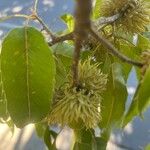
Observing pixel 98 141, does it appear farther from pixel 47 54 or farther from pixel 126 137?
pixel 126 137

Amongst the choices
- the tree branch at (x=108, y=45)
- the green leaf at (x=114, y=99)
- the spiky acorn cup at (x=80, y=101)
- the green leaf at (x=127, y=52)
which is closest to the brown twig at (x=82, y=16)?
the tree branch at (x=108, y=45)

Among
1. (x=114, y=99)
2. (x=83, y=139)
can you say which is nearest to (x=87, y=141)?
(x=83, y=139)

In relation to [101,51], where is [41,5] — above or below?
below

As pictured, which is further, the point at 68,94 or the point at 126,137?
the point at 126,137

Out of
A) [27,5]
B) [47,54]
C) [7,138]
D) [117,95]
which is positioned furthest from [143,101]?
[27,5]

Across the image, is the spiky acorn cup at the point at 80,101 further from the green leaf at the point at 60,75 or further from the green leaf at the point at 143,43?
the green leaf at the point at 143,43
